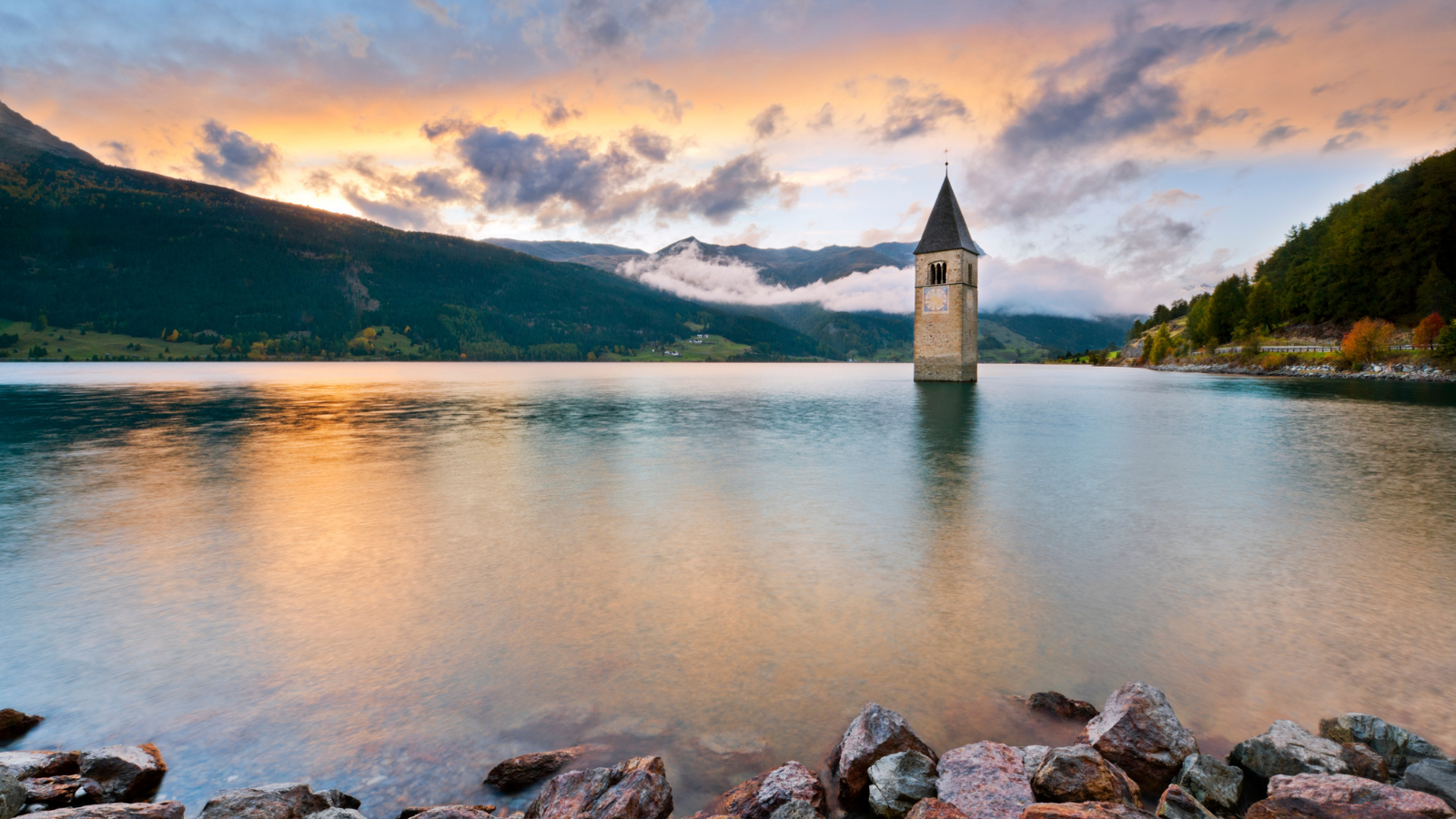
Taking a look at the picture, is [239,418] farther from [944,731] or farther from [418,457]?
[944,731]

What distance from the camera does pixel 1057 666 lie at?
23.6 feet

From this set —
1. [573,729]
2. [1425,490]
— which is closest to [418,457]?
[573,729]

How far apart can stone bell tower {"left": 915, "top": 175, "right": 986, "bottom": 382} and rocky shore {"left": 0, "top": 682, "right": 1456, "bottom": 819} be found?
67541 millimetres

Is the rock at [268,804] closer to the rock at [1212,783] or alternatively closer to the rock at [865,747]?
the rock at [865,747]

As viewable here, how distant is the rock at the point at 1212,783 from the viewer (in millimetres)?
4820

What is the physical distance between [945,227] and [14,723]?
74584 millimetres

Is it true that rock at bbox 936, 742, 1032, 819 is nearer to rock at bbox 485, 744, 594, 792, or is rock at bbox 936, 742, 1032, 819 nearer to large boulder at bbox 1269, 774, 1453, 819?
large boulder at bbox 1269, 774, 1453, 819

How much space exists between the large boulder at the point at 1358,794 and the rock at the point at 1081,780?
37.1 inches

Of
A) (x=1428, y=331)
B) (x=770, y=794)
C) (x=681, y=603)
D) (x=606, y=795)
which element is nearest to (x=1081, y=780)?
(x=770, y=794)

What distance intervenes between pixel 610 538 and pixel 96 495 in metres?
15.2

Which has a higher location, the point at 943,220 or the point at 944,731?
the point at 943,220

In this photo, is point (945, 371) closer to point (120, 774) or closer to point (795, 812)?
point (795, 812)

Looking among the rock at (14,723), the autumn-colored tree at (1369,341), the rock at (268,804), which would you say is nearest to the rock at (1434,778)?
the rock at (268,804)

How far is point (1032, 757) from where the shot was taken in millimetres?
5203
